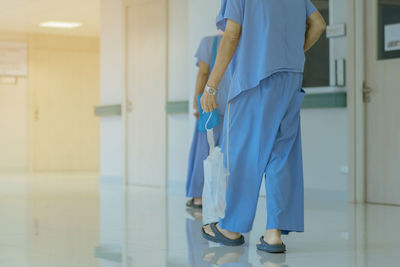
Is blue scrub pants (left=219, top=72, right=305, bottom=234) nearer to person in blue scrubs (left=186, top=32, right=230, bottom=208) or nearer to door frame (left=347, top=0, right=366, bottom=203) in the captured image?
person in blue scrubs (left=186, top=32, right=230, bottom=208)

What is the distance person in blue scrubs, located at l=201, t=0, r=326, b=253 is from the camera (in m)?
3.22

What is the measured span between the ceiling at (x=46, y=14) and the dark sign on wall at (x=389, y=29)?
5731 millimetres

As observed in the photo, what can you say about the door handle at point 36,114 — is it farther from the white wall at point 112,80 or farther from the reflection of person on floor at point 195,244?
the reflection of person on floor at point 195,244

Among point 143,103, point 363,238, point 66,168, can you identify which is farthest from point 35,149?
point 363,238

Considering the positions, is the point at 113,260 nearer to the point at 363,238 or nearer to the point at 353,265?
the point at 353,265

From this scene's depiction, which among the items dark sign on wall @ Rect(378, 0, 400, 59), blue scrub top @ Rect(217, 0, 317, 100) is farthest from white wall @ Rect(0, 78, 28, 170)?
blue scrub top @ Rect(217, 0, 317, 100)

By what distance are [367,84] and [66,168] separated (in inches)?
355

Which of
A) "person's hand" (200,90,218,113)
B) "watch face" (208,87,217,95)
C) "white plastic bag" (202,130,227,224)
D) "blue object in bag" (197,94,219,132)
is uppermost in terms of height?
"watch face" (208,87,217,95)

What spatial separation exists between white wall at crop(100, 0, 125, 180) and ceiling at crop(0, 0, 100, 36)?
132cm

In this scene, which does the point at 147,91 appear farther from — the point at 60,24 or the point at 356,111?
the point at 60,24

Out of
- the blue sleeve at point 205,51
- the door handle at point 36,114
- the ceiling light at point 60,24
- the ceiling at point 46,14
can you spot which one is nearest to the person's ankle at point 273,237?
the blue sleeve at point 205,51

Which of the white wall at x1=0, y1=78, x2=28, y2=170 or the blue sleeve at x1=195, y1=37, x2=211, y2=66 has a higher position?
the blue sleeve at x1=195, y1=37, x2=211, y2=66

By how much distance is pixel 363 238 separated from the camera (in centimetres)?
369

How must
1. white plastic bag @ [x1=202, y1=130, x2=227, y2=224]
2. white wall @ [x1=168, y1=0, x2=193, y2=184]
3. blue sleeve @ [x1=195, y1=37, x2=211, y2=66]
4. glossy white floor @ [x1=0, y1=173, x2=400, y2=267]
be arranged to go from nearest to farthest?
glossy white floor @ [x1=0, y1=173, x2=400, y2=267], white plastic bag @ [x1=202, y1=130, x2=227, y2=224], blue sleeve @ [x1=195, y1=37, x2=211, y2=66], white wall @ [x1=168, y1=0, x2=193, y2=184]
